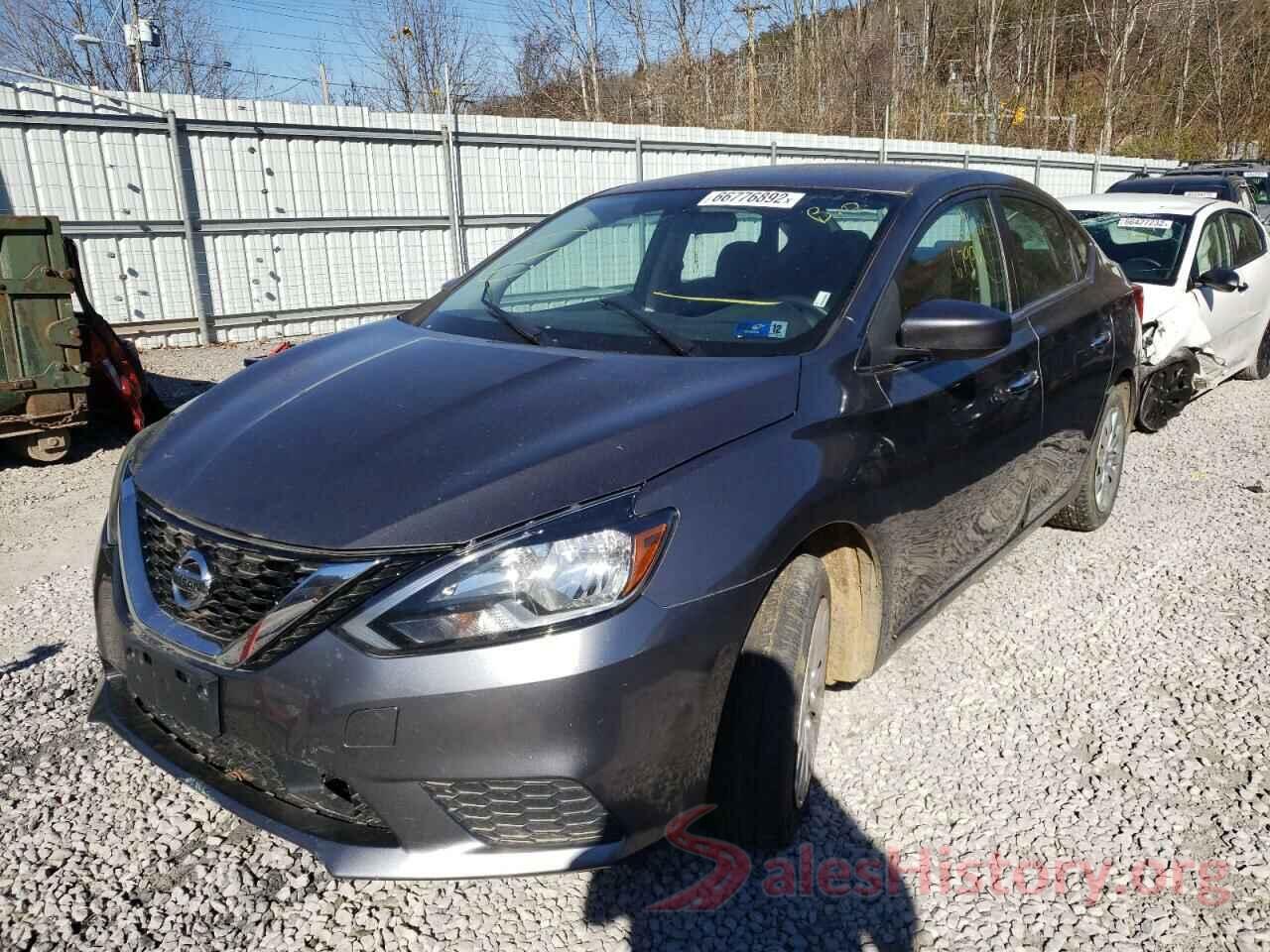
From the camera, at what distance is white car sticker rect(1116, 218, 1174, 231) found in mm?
6953

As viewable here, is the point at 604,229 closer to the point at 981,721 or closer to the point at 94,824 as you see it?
the point at 981,721

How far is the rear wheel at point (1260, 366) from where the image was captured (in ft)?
27.0

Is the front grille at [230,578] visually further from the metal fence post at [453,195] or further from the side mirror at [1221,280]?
the metal fence post at [453,195]

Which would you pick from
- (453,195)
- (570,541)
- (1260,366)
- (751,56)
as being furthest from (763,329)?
(751,56)

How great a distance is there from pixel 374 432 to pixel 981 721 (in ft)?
6.94

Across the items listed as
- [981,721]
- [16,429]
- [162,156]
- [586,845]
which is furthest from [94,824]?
[162,156]

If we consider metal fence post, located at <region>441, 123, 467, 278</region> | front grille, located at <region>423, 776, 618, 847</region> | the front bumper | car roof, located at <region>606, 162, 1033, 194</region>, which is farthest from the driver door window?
metal fence post, located at <region>441, 123, 467, 278</region>

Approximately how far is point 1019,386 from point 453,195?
10.1 meters

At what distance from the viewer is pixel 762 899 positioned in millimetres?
2350

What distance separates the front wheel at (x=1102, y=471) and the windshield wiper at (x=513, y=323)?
2.70m

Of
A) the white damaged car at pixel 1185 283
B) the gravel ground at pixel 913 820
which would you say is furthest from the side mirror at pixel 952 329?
the white damaged car at pixel 1185 283

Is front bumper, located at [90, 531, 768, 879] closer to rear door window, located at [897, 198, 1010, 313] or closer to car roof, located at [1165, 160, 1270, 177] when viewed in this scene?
rear door window, located at [897, 198, 1010, 313]

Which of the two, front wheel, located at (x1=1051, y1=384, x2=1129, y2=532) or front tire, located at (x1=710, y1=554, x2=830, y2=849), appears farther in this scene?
front wheel, located at (x1=1051, y1=384, x2=1129, y2=532)

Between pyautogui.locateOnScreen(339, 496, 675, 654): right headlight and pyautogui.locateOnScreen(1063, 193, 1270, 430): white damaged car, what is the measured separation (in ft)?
17.3
